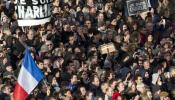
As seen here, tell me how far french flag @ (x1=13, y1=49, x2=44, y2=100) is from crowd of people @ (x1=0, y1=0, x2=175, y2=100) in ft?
4.01

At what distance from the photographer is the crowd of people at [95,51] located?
24.8 m

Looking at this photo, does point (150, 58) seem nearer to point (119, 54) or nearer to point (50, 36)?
point (119, 54)

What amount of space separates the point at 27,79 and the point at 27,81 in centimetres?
8

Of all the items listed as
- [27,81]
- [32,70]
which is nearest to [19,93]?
[27,81]

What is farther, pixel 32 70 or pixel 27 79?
pixel 32 70

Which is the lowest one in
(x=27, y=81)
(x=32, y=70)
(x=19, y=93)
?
(x=19, y=93)

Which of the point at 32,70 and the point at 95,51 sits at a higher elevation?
the point at 32,70

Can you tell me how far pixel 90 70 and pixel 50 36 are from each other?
2357mm

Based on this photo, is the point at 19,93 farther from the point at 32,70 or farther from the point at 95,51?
the point at 95,51

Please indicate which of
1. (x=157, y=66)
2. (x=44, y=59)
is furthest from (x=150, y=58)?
(x=44, y=59)

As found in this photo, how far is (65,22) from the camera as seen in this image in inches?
1131

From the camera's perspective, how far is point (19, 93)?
2284cm

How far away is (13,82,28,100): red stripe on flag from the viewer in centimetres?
2280

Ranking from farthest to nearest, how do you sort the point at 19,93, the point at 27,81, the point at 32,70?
1. the point at 32,70
2. the point at 27,81
3. the point at 19,93
